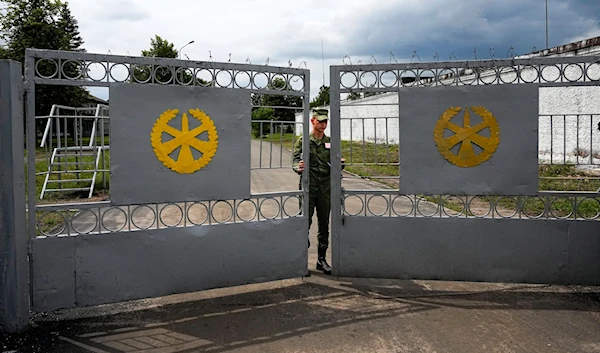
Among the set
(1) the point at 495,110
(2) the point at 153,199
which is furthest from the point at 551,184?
(2) the point at 153,199

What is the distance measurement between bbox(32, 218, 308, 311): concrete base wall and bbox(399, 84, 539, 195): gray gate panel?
1399 mm

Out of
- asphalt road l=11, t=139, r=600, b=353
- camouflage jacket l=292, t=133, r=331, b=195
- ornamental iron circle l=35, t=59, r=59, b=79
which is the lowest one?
asphalt road l=11, t=139, r=600, b=353

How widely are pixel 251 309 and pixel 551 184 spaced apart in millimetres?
6662

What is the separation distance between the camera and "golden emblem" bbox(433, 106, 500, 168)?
4539mm

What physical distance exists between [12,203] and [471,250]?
430 cm

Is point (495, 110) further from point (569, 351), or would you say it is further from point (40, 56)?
point (40, 56)

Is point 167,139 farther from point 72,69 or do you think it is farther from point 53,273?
point 53,273

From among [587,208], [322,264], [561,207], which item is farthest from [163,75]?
[587,208]

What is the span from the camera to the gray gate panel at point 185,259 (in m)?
3.96

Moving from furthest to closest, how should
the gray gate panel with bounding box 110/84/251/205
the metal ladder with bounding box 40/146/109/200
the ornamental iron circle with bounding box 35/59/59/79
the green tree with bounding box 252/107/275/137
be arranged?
1. the green tree with bounding box 252/107/275/137
2. the metal ladder with bounding box 40/146/109/200
3. the gray gate panel with bounding box 110/84/251/205
4. the ornamental iron circle with bounding box 35/59/59/79

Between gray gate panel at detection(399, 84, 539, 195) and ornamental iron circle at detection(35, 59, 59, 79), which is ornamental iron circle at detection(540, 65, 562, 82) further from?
ornamental iron circle at detection(35, 59, 59, 79)

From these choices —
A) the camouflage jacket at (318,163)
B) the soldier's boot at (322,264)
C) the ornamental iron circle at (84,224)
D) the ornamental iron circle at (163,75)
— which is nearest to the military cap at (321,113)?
the camouflage jacket at (318,163)

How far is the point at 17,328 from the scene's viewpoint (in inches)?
137

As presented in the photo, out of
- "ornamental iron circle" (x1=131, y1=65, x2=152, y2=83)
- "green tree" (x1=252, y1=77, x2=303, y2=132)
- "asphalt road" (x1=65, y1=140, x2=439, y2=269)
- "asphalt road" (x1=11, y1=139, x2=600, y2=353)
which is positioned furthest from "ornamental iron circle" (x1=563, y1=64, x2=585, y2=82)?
"ornamental iron circle" (x1=131, y1=65, x2=152, y2=83)
